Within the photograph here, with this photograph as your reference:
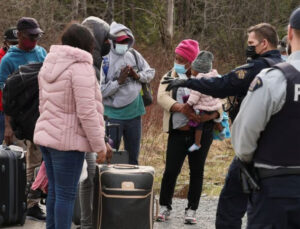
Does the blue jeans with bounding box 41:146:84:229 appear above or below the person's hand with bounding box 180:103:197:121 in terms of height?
below

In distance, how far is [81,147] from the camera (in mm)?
5199

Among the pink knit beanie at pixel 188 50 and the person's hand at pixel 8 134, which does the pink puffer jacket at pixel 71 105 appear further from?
the pink knit beanie at pixel 188 50

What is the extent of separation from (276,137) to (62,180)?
187cm

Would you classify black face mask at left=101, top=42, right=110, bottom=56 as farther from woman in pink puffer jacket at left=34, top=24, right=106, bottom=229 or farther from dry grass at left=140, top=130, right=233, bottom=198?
dry grass at left=140, top=130, right=233, bottom=198

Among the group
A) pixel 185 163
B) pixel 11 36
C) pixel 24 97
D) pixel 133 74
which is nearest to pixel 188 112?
pixel 133 74

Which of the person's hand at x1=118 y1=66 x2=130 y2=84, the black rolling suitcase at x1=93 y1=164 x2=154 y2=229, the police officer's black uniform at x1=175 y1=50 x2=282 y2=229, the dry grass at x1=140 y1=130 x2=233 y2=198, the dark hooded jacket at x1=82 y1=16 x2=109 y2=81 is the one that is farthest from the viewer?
the dry grass at x1=140 y1=130 x2=233 y2=198

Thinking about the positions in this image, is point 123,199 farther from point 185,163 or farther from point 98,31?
point 185,163

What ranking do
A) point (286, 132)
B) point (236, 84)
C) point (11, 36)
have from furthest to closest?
point (11, 36) → point (236, 84) → point (286, 132)

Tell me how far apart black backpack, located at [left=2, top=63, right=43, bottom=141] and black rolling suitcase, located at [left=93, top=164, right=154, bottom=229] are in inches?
28.6

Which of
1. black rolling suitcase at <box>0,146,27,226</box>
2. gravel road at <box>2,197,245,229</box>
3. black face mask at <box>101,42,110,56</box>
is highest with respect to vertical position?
black face mask at <box>101,42,110,56</box>

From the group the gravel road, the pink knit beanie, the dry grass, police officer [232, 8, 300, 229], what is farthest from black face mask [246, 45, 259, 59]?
the dry grass

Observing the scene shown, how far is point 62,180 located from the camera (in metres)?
5.27

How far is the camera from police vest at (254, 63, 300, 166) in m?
3.87

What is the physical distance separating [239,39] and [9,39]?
1919cm
